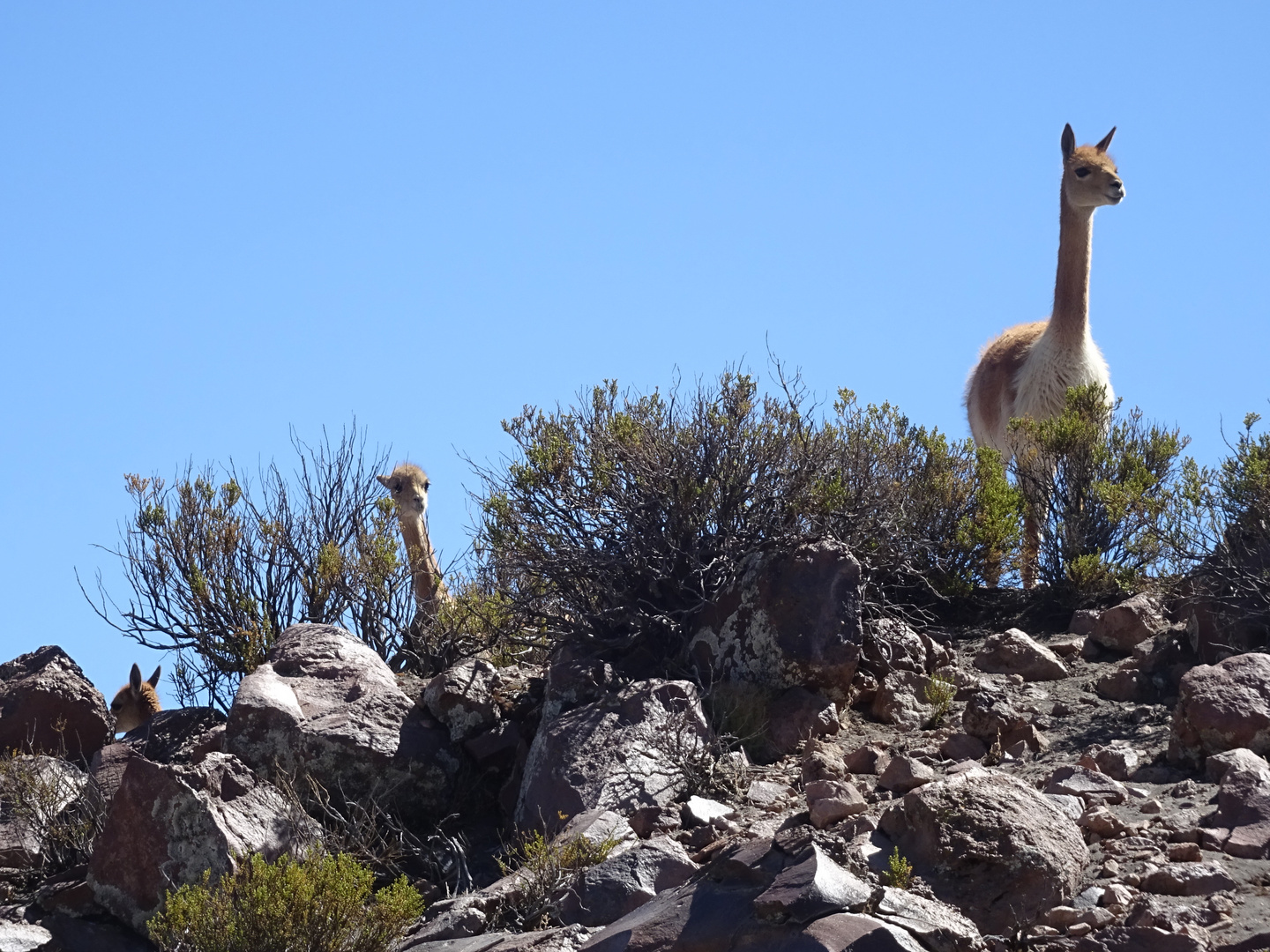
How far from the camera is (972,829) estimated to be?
4.67 meters

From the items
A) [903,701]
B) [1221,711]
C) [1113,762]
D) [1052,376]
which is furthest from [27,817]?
[1052,376]

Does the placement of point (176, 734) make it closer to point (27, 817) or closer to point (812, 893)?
point (27, 817)

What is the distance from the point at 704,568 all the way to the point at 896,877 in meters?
2.74

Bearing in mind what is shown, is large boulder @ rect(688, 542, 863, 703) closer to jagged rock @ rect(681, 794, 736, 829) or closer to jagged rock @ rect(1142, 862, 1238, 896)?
jagged rock @ rect(681, 794, 736, 829)

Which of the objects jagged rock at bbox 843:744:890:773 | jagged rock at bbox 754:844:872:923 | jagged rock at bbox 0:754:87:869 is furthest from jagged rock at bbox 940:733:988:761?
jagged rock at bbox 0:754:87:869

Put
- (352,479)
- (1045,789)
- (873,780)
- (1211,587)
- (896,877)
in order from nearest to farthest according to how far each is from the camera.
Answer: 1. (896,877)
2. (1045,789)
3. (873,780)
4. (1211,587)
5. (352,479)

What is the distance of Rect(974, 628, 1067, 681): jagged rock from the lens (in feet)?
23.4

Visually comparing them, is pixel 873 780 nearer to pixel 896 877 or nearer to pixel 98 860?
pixel 896 877

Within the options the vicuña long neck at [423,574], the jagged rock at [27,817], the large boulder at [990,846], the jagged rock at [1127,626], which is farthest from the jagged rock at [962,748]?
the jagged rock at [27,817]

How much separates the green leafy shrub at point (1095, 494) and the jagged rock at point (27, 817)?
5.62 m

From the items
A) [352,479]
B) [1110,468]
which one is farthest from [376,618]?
[1110,468]

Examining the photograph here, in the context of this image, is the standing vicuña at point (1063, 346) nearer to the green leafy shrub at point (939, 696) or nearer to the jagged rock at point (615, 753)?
the green leafy shrub at point (939, 696)

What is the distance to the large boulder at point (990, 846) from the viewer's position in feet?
14.9

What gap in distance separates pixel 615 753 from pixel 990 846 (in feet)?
6.43
